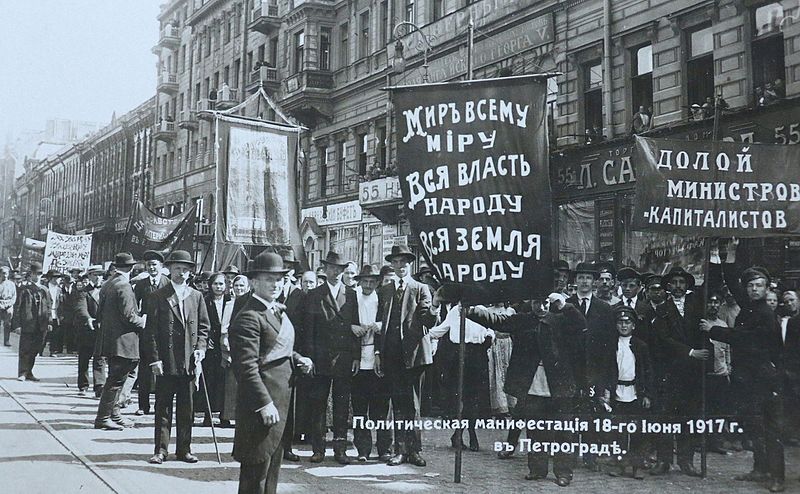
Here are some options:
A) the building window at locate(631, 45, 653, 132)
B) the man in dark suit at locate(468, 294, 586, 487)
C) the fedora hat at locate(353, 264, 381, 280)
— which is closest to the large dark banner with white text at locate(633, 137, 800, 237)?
the man in dark suit at locate(468, 294, 586, 487)

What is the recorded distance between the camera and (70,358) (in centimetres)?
1805

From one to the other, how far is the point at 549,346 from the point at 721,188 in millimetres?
2132

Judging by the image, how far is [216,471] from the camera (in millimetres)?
6480

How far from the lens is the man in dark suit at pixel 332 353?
7.10 meters

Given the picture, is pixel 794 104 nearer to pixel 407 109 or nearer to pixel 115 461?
pixel 407 109

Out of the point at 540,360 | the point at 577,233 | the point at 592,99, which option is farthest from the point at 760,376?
the point at 592,99

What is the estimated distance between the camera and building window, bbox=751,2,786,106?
1206cm

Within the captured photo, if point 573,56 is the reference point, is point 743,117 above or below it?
below

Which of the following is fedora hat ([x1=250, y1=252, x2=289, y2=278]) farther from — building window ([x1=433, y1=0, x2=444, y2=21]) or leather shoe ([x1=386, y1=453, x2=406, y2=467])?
building window ([x1=433, y1=0, x2=444, y2=21])

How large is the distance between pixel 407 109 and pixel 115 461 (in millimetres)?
4136

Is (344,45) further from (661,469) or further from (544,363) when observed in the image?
(661,469)

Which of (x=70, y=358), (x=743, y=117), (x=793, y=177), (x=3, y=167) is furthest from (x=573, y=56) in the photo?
(x=70, y=358)

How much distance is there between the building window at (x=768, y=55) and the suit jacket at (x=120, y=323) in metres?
10.3

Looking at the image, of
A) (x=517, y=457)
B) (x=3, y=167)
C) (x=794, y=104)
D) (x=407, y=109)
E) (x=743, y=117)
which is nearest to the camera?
(x=407, y=109)
